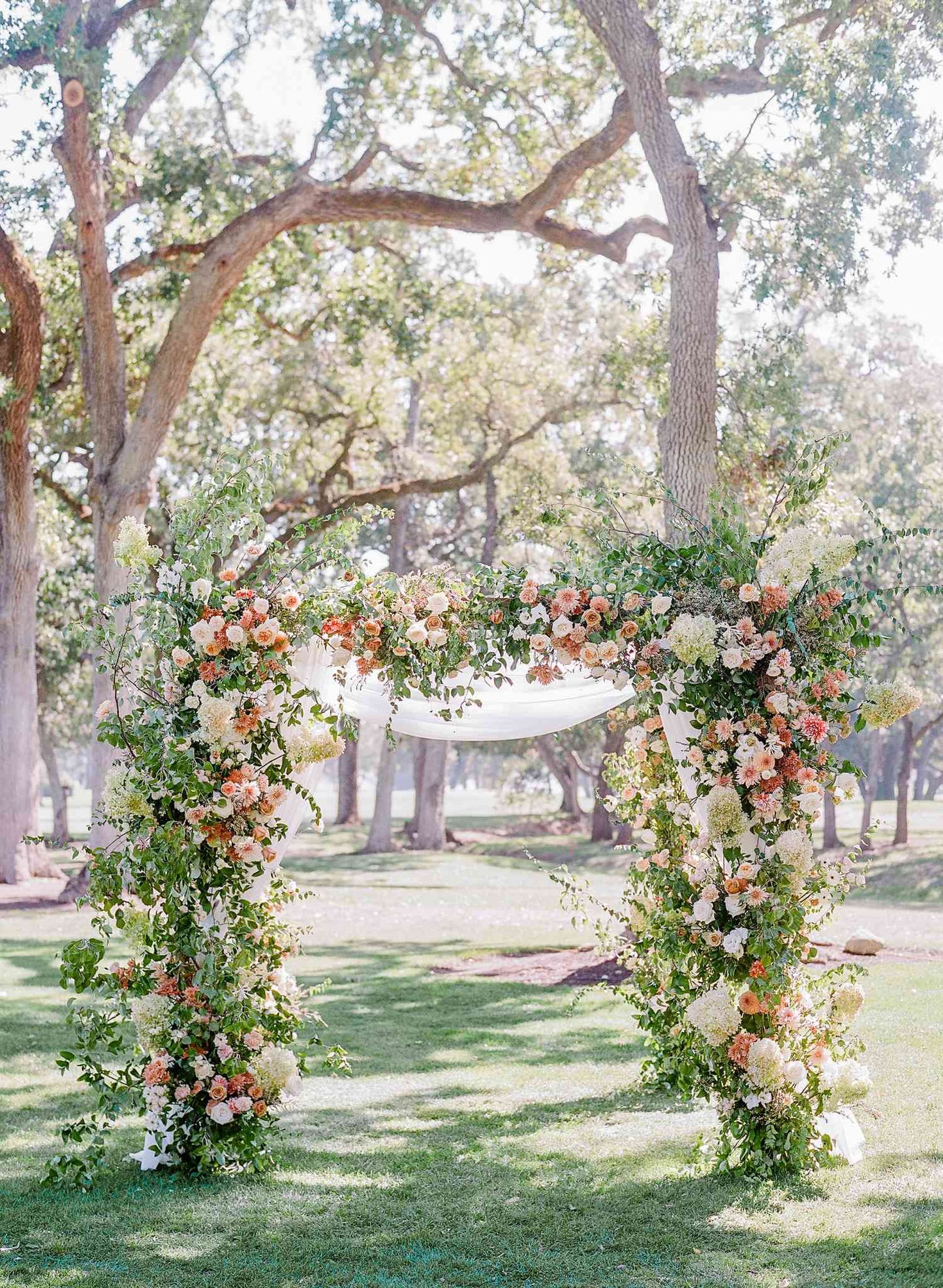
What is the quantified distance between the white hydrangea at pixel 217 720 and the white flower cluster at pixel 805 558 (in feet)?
7.76

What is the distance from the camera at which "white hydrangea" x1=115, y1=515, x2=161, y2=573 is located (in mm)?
5438

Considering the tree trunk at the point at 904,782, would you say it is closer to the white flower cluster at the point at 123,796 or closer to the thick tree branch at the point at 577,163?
the thick tree branch at the point at 577,163

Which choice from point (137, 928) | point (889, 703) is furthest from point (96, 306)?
point (889, 703)

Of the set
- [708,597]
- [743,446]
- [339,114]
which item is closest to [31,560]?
[339,114]

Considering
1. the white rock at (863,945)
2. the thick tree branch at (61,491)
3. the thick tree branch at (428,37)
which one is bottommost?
the white rock at (863,945)

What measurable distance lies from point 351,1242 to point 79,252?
1102 centimetres

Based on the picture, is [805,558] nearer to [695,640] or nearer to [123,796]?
[695,640]

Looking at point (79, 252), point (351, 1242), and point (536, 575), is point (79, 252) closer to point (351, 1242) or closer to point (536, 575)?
point (536, 575)

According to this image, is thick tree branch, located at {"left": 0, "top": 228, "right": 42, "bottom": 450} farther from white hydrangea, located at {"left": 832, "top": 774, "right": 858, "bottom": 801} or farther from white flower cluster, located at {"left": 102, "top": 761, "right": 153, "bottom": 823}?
white hydrangea, located at {"left": 832, "top": 774, "right": 858, "bottom": 801}

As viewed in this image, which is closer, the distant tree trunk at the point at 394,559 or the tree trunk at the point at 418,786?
the distant tree trunk at the point at 394,559

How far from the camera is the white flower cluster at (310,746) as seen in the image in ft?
18.2

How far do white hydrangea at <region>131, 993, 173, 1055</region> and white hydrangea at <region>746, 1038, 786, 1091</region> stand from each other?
8.26ft

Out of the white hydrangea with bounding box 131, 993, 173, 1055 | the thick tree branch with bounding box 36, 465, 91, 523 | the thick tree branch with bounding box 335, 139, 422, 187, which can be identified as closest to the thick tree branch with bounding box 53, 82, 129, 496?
the thick tree branch with bounding box 335, 139, 422, 187

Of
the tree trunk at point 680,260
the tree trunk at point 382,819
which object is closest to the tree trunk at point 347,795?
the tree trunk at point 382,819
